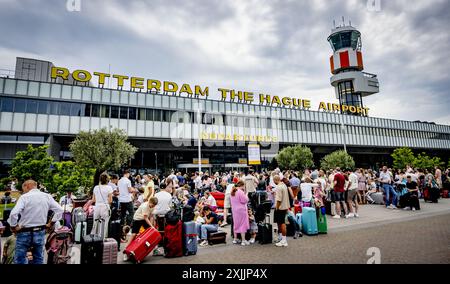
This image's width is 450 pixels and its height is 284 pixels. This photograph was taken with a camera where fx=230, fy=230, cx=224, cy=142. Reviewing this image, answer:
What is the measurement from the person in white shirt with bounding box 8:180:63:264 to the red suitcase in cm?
181

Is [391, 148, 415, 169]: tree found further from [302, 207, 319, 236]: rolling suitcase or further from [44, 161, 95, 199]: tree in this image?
[44, 161, 95, 199]: tree

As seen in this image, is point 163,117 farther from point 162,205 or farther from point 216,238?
point 216,238

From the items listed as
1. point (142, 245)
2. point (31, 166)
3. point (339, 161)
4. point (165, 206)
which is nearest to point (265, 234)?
point (165, 206)

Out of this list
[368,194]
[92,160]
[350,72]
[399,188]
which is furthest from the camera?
[350,72]

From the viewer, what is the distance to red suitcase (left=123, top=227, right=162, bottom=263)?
5641 mm

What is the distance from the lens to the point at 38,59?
36.6 m

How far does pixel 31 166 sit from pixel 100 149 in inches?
501

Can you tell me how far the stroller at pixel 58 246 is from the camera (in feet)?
16.5

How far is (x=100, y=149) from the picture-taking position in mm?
23359
